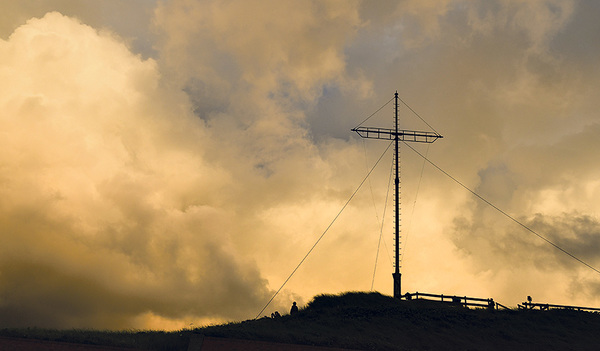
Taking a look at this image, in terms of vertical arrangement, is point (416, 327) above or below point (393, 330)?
above

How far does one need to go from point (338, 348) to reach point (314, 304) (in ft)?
36.6

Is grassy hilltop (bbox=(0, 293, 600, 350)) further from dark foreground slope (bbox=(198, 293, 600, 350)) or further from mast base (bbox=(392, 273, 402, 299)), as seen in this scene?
mast base (bbox=(392, 273, 402, 299))

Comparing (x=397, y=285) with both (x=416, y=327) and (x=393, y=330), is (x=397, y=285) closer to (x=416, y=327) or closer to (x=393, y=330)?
(x=416, y=327)

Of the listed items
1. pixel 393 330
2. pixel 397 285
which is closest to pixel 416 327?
pixel 393 330

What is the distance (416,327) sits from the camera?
36094 mm

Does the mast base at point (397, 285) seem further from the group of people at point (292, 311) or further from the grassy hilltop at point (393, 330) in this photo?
the group of people at point (292, 311)

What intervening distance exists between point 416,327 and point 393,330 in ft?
6.35

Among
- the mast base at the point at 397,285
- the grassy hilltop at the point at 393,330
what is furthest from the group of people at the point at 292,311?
the mast base at the point at 397,285

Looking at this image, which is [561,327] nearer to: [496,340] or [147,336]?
[496,340]

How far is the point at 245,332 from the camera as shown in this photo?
105 ft

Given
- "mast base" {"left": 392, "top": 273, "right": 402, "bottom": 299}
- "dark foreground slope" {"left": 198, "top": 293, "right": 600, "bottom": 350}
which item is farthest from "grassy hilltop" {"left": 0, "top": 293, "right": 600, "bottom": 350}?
"mast base" {"left": 392, "top": 273, "right": 402, "bottom": 299}

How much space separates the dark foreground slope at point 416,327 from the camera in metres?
32.6

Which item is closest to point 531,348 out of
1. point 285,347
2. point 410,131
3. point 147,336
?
point 285,347

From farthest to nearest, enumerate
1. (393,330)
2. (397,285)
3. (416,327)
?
(397,285), (416,327), (393,330)
